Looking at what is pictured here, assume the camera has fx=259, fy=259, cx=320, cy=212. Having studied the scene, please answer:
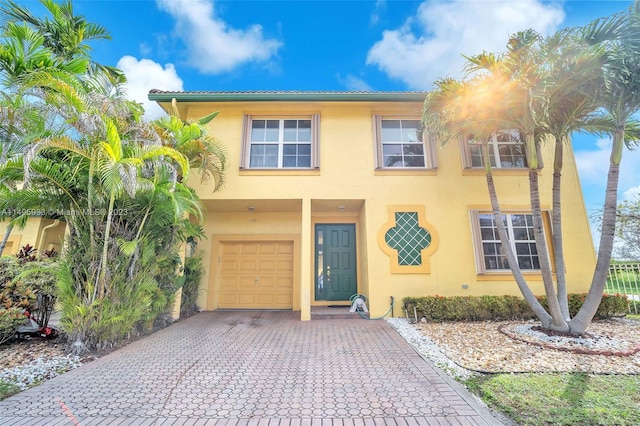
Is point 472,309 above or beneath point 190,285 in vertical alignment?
beneath

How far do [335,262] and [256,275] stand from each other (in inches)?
116

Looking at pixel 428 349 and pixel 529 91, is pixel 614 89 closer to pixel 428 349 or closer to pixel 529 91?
pixel 529 91

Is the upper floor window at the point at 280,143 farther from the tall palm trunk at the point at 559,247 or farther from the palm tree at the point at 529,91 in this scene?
the tall palm trunk at the point at 559,247

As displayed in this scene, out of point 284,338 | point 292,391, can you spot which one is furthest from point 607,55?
point 284,338

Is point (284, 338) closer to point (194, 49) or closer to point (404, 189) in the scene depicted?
point (404, 189)

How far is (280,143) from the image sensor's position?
8773 millimetres

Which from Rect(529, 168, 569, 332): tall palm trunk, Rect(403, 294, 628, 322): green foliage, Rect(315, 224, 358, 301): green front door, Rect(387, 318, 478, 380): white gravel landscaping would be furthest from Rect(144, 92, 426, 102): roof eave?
Rect(387, 318, 478, 380): white gravel landscaping

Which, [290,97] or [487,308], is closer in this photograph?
[487,308]

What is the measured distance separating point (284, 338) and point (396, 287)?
3.64 metres

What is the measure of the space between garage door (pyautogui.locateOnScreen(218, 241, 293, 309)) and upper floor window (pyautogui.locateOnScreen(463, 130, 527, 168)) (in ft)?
23.0

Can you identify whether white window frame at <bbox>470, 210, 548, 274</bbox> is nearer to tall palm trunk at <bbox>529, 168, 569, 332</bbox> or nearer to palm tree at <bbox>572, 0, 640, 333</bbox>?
tall palm trunk at <bbox>529, 168, 569, 332</bbox>

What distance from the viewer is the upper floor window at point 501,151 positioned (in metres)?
8.50

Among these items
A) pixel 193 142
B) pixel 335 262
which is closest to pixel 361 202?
pixel 335 262

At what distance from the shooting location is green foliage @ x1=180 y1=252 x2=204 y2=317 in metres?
8.09
